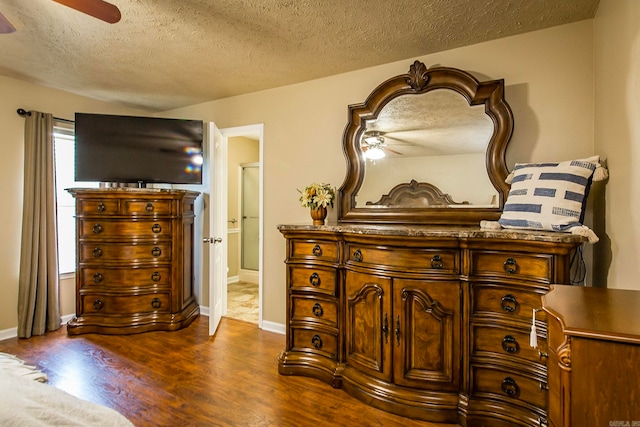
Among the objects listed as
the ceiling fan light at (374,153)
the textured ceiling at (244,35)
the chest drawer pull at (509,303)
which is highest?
the textured ceiling at (244,35)

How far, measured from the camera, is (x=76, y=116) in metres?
3.30

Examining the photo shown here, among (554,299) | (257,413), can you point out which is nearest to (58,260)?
(257,413)

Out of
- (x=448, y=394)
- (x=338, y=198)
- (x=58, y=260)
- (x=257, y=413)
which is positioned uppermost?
(x=338, y=198)

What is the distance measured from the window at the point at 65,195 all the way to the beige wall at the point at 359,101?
47.5 inches

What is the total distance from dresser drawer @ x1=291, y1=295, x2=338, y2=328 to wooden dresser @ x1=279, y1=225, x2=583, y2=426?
4 cm

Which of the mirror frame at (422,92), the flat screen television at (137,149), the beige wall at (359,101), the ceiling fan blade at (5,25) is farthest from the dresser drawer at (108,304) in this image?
the ceiling fan blade at (5,25)

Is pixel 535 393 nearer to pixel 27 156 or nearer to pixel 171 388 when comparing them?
pixel 171 388

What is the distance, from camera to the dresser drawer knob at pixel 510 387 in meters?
1.80

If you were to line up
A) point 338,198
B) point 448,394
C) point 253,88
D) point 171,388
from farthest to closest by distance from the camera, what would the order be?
point 253,88 → point 338,198 → point 171,388 → point 448,394

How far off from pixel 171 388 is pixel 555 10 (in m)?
3.42

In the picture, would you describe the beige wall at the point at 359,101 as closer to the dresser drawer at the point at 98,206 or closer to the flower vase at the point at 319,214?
the flower vase at the point at 319,214

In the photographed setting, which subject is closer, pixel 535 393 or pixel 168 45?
pixel 535 393

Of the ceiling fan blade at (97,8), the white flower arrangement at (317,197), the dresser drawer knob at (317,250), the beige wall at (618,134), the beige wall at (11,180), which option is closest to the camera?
the beige wall at (618,134)

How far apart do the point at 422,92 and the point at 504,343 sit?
5.80ft
